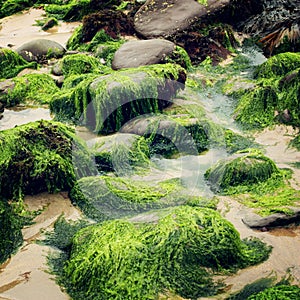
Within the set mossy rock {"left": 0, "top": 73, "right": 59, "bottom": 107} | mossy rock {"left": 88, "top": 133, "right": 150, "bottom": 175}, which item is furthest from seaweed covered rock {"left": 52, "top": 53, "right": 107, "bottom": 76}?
mossy rock {"left": 88, "top": 133, "right": 150, "bottom": 175}

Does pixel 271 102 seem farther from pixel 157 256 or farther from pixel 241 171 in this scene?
pixel 157 256

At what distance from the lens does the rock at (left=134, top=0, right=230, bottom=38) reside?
8.57 m

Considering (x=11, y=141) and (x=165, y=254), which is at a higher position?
(x=11, y=141)

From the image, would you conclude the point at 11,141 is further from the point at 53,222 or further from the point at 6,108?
the point at 6,108

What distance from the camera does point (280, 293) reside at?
10.5 feet

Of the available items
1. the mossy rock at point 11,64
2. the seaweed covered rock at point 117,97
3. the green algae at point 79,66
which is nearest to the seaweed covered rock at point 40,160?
the seaweed covered rock at point 117,97

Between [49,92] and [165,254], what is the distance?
4.03 m

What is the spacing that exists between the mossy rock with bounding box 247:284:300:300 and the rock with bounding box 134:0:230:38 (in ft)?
19.3

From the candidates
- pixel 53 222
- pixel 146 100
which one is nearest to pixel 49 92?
pixel 146 100

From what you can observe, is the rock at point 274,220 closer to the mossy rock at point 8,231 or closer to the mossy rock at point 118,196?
the mossy rock at point 118,196

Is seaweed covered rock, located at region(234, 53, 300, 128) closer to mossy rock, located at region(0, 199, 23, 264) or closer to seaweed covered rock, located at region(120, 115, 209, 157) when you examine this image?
seaweed covered rock, located at region(120, 115, 209, 157)

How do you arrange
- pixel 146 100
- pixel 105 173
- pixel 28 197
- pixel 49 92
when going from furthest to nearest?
pixel 49 92
pixel 146 100
pixel 105 173
pixel 28 197

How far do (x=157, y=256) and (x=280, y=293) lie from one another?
882 mm

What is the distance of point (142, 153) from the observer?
5.25 m
